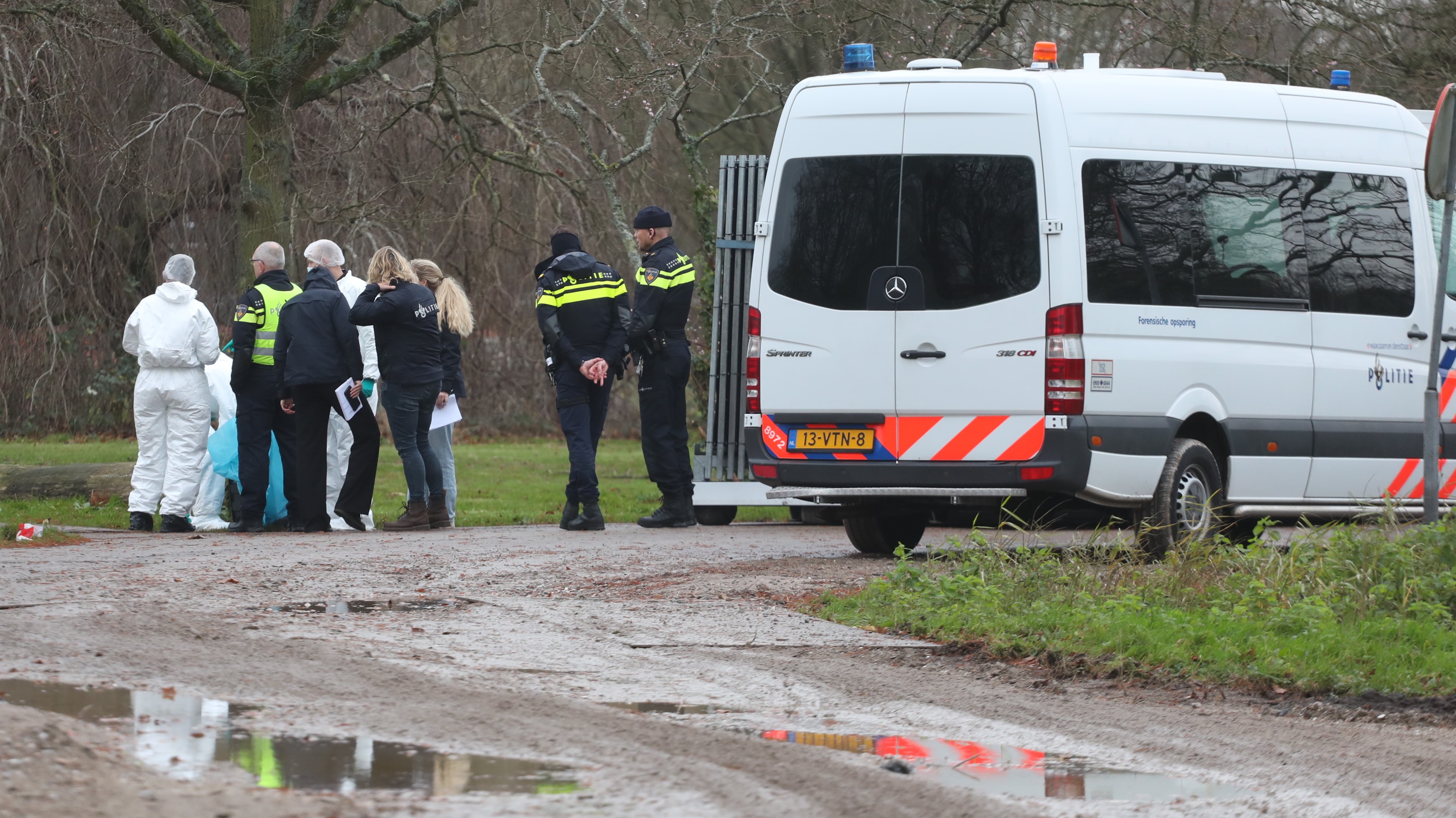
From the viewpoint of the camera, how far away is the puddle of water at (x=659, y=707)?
17.0 feet

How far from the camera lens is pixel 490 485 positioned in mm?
17797

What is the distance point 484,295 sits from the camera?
76.3ft

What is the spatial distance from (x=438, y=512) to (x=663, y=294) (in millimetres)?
2242

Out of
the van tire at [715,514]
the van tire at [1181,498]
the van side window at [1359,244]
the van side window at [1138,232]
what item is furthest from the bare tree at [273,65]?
the van tire at [1181,498]

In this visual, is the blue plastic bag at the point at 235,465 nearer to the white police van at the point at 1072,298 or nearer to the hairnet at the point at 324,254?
the hairnet at the point at 324,254

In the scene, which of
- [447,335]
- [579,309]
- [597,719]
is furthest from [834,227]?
[597,719]

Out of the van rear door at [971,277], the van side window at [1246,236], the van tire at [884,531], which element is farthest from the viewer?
the van tire at [884,531]

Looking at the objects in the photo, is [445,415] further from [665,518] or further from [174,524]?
[174,524]

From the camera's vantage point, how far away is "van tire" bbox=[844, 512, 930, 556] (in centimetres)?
1009

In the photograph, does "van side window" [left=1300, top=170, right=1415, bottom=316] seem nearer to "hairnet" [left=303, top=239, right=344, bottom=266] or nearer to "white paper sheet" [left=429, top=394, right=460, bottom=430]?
"white paper sheet" [left=429, top=394, right=460, bottom=430]

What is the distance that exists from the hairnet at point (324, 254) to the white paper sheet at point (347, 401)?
946 mm

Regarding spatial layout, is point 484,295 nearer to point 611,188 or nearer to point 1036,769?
point 611,188

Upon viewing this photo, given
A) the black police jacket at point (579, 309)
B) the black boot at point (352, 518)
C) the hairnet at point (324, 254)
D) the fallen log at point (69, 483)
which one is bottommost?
the black boot at point (352, 518)

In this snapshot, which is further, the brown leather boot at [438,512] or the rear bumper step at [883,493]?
the brown leather boot at [438,512]
